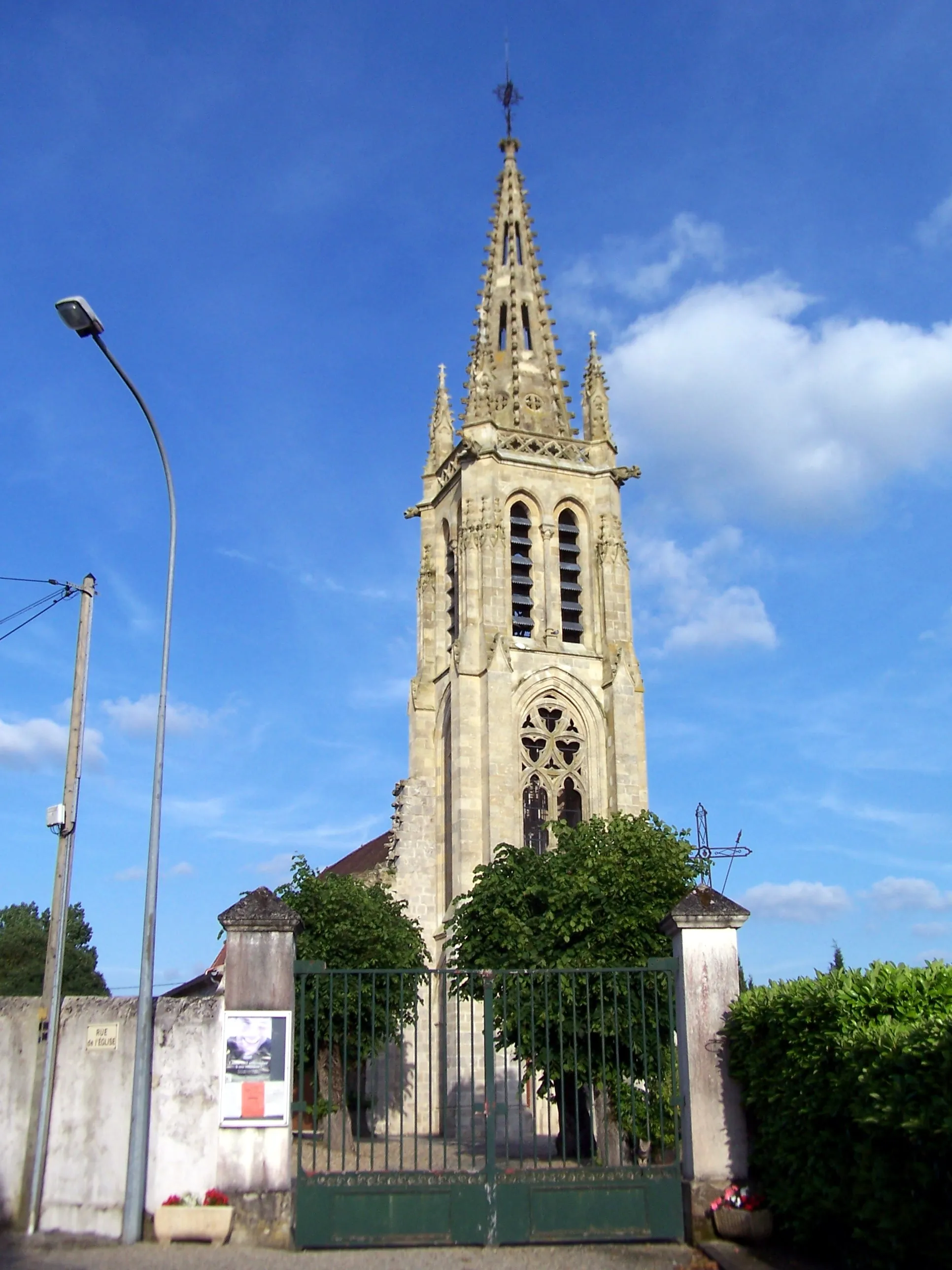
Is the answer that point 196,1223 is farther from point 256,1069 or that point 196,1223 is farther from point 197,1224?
point 256,1069

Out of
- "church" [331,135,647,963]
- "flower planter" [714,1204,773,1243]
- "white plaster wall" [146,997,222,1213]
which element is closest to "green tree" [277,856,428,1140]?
"church" [331,135,647,963]

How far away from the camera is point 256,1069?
10.6 meters

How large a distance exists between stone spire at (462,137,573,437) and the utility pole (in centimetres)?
2243

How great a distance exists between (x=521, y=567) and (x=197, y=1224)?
25.9 metres

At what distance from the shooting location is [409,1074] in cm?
2952

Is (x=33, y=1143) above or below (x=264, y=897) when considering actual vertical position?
below

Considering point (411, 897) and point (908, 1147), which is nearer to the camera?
point (908, 1147)

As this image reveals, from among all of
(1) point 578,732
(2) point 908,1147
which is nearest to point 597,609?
(1) point 578,732

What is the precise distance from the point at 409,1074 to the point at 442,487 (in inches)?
682

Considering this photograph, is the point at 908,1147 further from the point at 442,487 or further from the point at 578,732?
the point at 442,487

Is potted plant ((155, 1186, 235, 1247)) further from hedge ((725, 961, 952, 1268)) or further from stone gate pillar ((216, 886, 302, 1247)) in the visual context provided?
hedge ((725, 961, 952, 1268))

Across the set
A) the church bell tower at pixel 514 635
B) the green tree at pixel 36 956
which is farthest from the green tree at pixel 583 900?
the green tree at pixel 36 956

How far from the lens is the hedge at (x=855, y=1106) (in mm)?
7773

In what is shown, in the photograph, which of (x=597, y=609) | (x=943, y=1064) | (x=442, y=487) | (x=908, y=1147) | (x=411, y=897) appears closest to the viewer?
(x=943, y=1064)
